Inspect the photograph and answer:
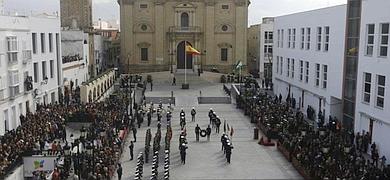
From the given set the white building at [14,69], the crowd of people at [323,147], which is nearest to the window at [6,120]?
the white building at [14,69]

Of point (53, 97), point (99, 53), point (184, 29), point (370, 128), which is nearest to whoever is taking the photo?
point (370, 128)

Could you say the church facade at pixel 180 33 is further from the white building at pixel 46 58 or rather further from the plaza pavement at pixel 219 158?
the plaza pavement at pixel 219 158

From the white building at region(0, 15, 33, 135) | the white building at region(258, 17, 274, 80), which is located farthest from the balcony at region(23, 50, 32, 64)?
the white building at region(258, 17, 274, 80)

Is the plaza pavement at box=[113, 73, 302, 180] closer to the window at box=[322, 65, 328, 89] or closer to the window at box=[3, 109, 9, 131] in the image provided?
the window at box=[322, 65, 328, 89]

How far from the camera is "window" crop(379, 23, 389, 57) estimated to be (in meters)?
25.4

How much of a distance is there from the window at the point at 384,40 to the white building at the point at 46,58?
79.6 ft

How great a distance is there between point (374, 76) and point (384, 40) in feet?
7.02

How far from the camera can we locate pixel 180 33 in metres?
65.1

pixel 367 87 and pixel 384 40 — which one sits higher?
pixel 384 40

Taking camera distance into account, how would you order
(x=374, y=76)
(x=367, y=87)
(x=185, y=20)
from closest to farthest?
1. (x=374, y=76)
2. (x=367, y=87)
3. (x=185, y=20)

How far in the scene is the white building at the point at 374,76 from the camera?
25297mm


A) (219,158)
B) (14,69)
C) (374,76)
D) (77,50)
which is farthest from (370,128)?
(77,50)

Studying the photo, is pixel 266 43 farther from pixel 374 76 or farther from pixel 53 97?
pixel 374 76

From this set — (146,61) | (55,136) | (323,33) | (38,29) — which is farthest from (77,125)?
(146,61)
